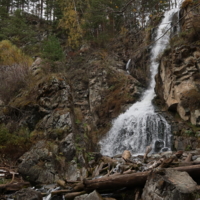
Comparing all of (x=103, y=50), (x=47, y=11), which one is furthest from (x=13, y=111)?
(x=47, y=11)

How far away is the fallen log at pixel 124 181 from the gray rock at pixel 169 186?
394 mm

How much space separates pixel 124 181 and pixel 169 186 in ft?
4.10

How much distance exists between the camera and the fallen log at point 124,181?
171 inches

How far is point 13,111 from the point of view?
41.8ft

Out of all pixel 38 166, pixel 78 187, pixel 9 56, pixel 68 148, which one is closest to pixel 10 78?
pixel 9 56

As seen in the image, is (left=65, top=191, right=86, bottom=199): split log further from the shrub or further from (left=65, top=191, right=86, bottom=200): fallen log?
the shrub

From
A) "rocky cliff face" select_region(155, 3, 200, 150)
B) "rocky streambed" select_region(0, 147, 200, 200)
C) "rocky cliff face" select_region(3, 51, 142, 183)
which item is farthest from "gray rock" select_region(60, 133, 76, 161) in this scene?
"rocky cliff face" select_region(155, 3, 200, 150)

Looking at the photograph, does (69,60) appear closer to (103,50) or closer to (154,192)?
(103,50)

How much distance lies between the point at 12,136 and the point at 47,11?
28.5 meters

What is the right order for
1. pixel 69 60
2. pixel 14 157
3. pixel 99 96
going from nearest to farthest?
pixel 14 157 < pixel 99 96 < pixel 69 60

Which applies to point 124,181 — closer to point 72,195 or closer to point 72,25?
point 72,195

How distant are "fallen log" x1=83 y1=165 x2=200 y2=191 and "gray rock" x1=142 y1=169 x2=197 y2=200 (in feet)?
1.29

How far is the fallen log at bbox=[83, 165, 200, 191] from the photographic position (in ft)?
14.3

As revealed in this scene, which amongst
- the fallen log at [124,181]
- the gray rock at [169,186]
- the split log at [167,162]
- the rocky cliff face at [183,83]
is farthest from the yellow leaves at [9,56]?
the gray rock at [169,186]
